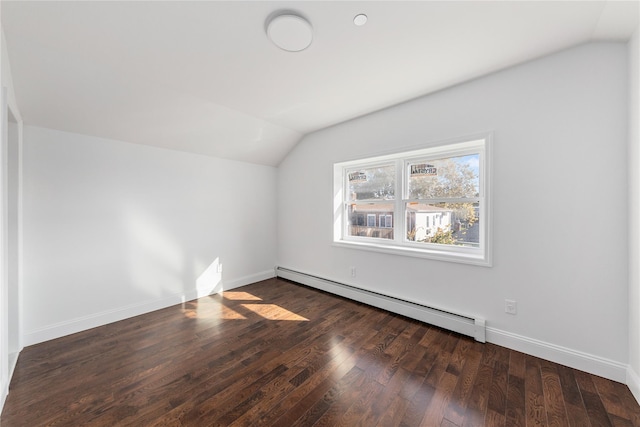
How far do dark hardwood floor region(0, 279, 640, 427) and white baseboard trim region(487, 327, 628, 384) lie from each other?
70mm

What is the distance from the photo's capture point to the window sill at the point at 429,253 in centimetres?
238

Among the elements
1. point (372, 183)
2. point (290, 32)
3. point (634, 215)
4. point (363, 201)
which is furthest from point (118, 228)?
point (634, 215)

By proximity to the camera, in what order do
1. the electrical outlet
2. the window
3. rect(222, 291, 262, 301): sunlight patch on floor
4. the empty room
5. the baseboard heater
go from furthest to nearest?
rect(222, 291, 262, 301): sunlight patch on floor < the window < the baseboard heater < the electrical outlet < the empty room

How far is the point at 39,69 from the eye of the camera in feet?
6.22

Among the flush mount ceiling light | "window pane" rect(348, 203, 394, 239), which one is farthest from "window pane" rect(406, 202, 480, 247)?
the flush mount ceiling light

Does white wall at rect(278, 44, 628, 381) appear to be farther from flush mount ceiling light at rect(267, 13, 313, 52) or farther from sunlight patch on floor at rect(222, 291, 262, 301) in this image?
sunlight patch on floor at rect(222, 291, 262, 301)

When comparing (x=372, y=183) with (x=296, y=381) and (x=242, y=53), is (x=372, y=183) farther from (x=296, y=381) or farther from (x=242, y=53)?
(x=296, y=381)

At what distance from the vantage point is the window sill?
93.7 inches

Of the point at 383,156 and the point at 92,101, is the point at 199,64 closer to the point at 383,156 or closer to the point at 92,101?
the point at 92,101

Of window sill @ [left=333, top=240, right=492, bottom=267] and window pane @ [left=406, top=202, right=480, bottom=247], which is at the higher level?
window pane @ [left=406, top=202, right=480, bottom=247]

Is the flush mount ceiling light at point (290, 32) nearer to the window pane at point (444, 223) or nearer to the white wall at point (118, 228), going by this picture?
the window pane at point (444, 223)

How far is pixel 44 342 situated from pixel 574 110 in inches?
199

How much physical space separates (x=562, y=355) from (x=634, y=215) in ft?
3.86

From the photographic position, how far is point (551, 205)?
2008 millimetres
